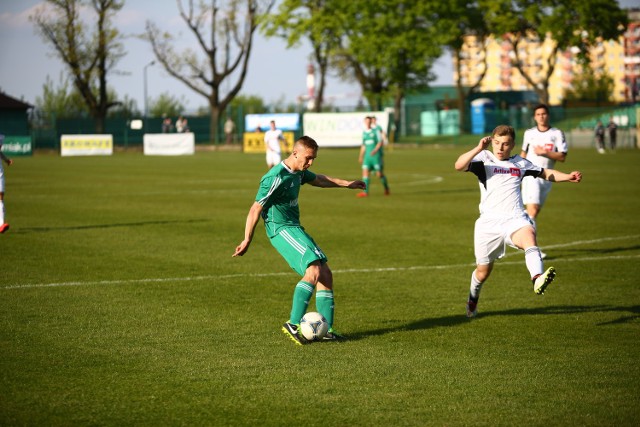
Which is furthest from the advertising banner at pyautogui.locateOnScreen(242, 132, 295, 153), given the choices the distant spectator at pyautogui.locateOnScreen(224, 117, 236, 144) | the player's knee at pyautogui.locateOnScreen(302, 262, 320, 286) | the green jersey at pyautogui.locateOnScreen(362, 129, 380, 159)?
the player's knee at pyautogui.locateOnScreen(302, 262, 320, 286)

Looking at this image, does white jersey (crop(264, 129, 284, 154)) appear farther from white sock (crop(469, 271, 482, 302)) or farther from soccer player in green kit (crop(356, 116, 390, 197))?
white sock (crop(469, 271, 482, 302))

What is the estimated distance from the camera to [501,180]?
9109 mm

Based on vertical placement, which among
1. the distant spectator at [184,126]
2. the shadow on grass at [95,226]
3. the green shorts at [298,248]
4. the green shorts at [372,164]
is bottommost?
the shadow on grass at [95,226]

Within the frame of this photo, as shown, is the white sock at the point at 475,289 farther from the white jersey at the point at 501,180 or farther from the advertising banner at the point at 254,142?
the advertising banner at the point at 254,142

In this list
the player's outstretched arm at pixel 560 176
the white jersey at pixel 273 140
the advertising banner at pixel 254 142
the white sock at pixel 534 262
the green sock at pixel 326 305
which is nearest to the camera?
the green sock at pixel 326 305

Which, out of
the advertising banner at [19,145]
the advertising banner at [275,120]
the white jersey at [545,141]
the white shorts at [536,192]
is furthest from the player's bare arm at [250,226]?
the advertising banner at [19,145]

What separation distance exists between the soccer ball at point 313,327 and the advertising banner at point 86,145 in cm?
5722

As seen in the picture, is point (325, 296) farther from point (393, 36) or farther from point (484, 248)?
point (393, 36)

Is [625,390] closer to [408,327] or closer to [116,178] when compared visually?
[408,327]

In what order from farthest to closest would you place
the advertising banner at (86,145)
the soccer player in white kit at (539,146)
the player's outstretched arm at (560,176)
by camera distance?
the advertising banner at (86,145) → the soccer player in white kit at (539,146) → the player's outstretched arm at (560,176)

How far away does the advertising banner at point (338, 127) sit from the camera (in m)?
62.3

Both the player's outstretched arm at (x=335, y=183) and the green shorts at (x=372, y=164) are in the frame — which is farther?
the green shorts at (x=372, y=164)

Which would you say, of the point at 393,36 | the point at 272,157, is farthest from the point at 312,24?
the point at 272,157

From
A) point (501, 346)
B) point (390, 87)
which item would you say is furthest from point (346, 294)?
point (390, 87)
